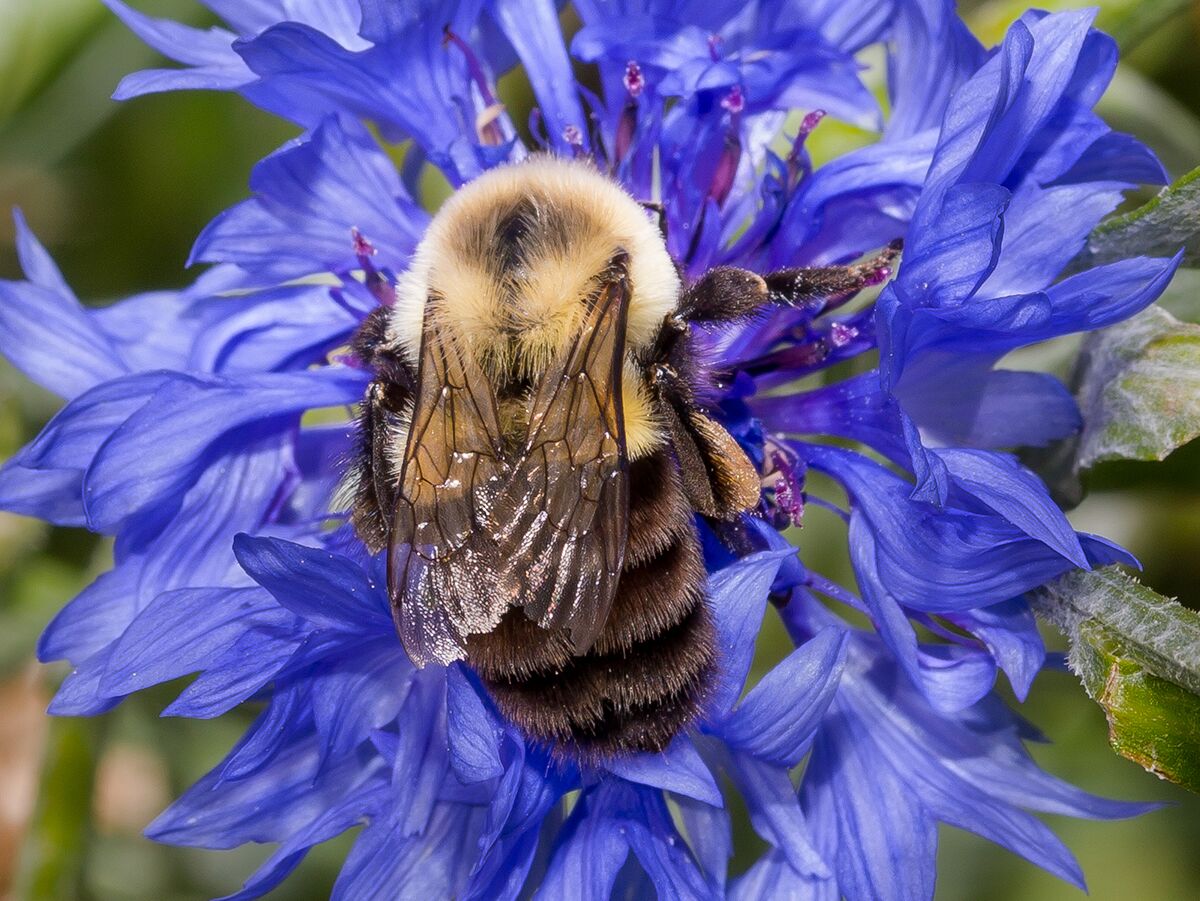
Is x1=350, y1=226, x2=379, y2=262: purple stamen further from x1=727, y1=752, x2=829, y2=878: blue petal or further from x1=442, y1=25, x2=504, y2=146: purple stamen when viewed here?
x1=727, y1=752, x2=829, y2=878: blue petal

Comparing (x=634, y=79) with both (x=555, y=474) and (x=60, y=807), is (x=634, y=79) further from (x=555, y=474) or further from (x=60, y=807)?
(x=60, y=807)

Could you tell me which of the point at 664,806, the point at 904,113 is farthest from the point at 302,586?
the point at 904,113

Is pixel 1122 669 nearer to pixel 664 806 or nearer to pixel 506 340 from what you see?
pixel 664 806

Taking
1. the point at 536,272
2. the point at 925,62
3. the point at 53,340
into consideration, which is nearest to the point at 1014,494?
the point at 536,272

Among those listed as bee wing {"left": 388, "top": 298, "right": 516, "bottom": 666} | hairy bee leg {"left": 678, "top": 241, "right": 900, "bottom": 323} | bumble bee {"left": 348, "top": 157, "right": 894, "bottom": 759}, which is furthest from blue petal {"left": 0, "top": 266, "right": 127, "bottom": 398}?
hairy bee leg {"left": 678, "top": 241, "right": 900, "bottom": 323}

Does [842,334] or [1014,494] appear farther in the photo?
[842,334]
